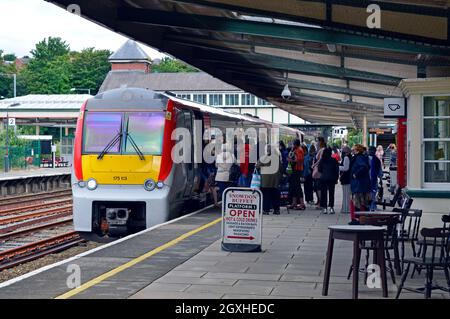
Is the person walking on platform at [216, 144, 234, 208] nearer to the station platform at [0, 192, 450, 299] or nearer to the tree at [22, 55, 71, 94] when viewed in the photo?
the station platform at [0, 192, 450, 299]

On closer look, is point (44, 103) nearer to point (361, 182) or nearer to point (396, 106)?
point (361, 182)

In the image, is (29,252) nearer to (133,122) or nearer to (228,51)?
(133,122)

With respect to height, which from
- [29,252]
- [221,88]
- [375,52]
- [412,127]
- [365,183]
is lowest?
[29,252]

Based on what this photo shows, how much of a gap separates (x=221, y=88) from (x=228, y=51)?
87031mm

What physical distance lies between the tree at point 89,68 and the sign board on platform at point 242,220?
106950mm

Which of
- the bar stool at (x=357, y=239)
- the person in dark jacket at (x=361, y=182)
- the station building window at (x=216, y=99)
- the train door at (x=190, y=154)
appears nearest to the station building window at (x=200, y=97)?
the station building window at (x=216, y=99)

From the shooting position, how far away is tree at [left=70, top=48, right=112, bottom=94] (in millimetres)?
119125

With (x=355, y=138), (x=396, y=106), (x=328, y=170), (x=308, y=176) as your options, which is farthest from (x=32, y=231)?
(x=355, y=138)

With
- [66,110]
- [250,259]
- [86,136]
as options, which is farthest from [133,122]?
[66,110]

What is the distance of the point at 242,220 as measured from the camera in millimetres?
11891

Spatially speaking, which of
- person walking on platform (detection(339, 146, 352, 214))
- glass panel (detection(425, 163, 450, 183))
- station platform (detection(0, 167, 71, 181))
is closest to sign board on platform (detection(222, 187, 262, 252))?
glass panel (detection(425, 163, 450, 183))

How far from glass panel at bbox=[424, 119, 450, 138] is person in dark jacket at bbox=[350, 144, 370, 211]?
184 cm

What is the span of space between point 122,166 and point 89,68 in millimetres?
109820

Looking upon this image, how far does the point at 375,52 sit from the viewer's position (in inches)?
615
